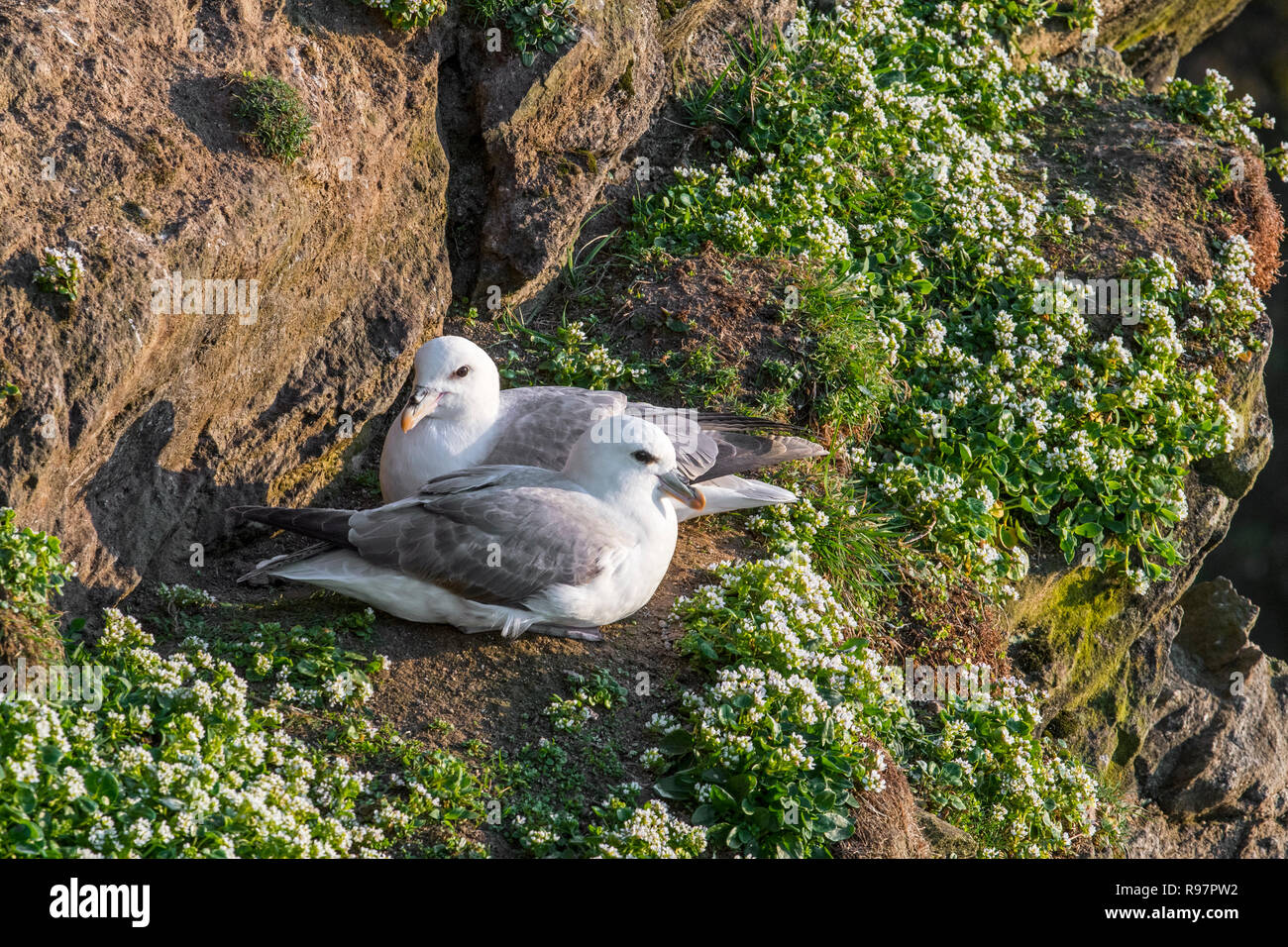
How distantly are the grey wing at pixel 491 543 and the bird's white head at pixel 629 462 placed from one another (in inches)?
7.5

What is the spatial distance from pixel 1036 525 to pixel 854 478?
40.5 inches

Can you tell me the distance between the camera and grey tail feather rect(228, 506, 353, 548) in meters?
4.29

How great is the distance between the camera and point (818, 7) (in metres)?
7.56

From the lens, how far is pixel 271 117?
447 cm

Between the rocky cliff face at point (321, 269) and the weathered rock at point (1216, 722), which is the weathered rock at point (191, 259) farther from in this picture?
the weathered rock at point (1216, 722)

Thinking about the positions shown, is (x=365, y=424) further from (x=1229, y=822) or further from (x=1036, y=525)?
(x=1229, y=822)

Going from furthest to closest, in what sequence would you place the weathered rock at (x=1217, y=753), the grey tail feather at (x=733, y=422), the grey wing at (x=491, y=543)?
the weathered rock at (x=1217, y=753) < the grey tail feather at (x=733, y=422) < the grey wing at (x=491, y=543)

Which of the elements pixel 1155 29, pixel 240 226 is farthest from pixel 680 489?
pixel 1155 29

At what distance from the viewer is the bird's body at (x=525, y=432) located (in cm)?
479

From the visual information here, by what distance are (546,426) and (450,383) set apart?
45cm

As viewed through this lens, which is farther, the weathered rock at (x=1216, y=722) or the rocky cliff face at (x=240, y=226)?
the weathered rock at (x=1216, y=722)

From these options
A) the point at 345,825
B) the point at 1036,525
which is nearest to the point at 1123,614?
the point at 1036,525

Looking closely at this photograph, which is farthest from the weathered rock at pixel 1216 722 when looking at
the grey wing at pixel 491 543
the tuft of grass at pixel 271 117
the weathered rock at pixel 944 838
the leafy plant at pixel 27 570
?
the leafy plant at pixel 27 570

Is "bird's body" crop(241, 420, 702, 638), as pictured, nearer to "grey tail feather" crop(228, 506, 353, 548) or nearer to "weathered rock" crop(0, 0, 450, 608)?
"grey tail feather" crop(228, 506, 353, 548)
